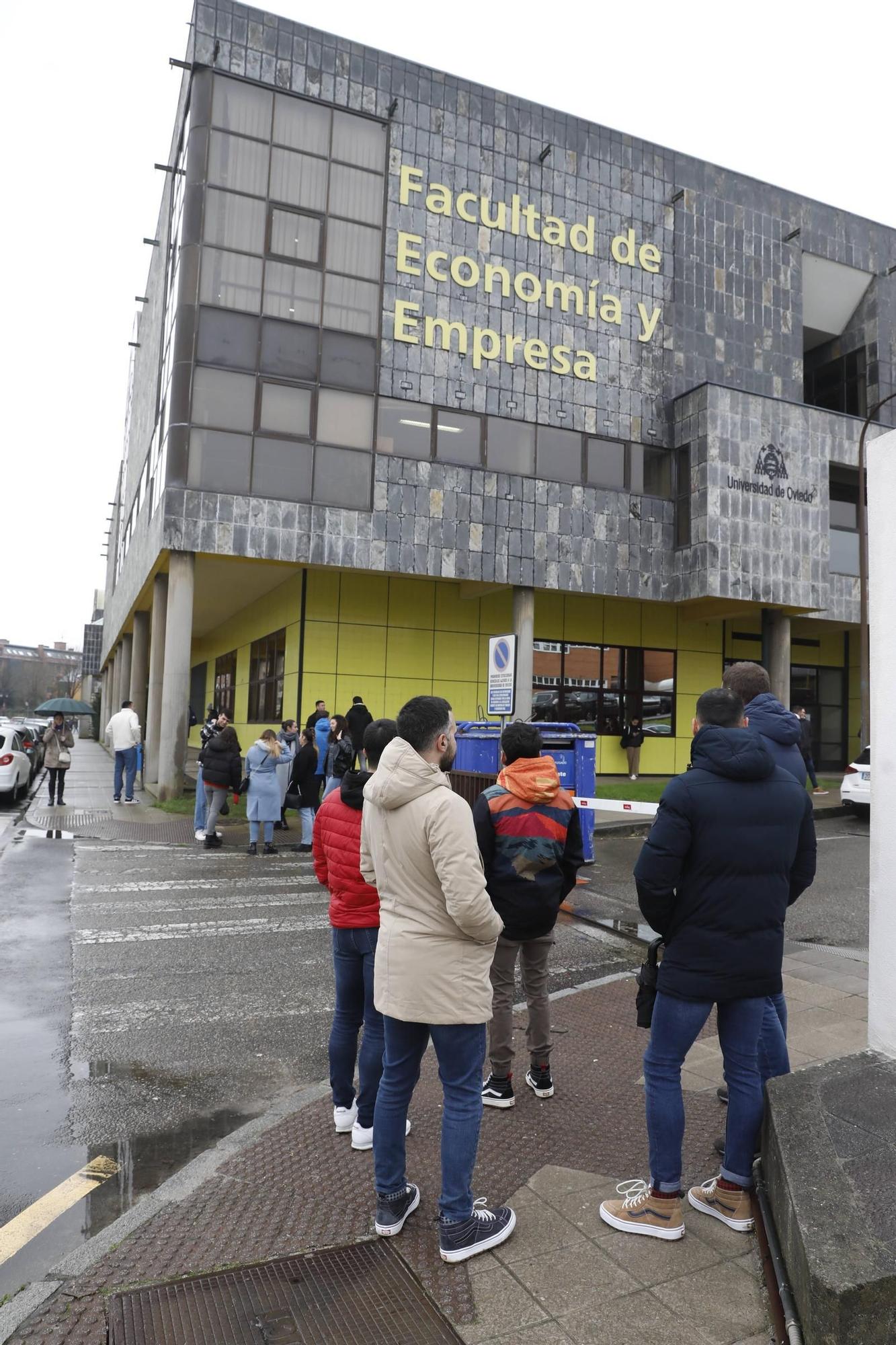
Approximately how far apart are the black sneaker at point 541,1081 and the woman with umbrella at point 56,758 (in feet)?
46.0

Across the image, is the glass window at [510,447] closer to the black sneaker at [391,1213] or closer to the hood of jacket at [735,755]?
the hood of jacket at [735,755]

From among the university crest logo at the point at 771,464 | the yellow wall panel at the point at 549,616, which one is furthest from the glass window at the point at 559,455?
the university crest logo at the point at 771,464

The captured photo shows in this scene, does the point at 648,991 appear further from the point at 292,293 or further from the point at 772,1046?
the point at 292,293

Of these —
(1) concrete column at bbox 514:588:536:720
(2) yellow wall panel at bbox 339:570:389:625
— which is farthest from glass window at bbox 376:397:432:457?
(1) concrete column at bbox 514:588:536:720

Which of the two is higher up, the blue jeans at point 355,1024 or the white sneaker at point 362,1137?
the blue jeans at point 355,1024

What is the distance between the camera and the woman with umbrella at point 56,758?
17016 mm

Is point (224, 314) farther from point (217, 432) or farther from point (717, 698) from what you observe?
point (717, 698)

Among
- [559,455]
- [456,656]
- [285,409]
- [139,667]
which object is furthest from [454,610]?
[139,667]

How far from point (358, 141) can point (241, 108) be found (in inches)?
98.3

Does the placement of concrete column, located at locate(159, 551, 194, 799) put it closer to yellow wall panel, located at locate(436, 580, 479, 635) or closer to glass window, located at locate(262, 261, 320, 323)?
glass window, located at locate(262, 261, 320, 323)

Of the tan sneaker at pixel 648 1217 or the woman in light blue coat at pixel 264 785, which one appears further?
the woman in light blue coat at pixel 264 785

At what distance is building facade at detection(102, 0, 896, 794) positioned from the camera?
18734mm

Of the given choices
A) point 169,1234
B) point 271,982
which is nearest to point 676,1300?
point 169,1234

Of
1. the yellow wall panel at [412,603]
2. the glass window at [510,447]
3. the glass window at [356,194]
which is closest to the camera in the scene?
the glass window at [356,194]
